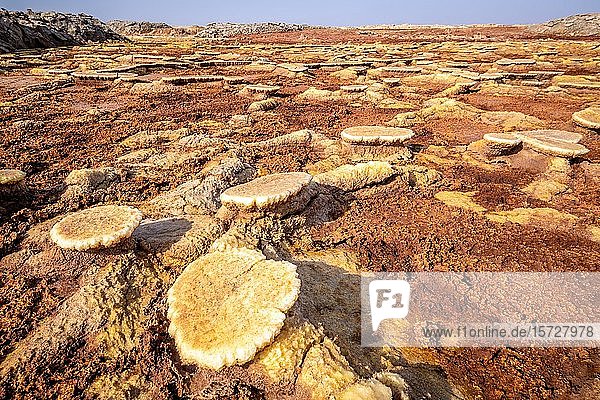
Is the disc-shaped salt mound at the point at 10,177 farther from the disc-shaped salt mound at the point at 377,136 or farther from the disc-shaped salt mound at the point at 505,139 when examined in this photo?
the disc-shaped salt mound at the point at 505,139

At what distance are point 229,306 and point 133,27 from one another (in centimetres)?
6083

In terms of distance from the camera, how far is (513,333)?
267 cm

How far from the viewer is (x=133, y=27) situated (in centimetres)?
5262

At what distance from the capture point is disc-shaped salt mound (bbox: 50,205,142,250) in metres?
2.58

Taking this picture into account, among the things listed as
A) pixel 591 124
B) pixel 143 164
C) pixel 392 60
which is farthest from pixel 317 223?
pixel 392 60

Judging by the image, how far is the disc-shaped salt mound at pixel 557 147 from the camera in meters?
4.91

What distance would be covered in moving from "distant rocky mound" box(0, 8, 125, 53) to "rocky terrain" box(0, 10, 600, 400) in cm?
1989

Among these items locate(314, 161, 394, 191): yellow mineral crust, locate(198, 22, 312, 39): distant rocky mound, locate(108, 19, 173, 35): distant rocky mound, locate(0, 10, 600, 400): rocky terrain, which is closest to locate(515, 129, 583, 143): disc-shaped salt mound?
locate(0, 10, 600, 400): rocky terrain

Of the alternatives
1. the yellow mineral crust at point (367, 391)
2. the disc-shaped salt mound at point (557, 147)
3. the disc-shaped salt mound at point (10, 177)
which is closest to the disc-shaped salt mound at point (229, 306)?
the yellow mineral crust at point (367, 391)

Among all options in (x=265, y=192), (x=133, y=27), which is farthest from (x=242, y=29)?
(x=265, y=192)

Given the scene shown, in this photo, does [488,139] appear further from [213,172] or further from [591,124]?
[213,172]

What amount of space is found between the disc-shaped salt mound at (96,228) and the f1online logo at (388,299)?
1883 millimetres

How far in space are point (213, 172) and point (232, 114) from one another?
4.18 metres

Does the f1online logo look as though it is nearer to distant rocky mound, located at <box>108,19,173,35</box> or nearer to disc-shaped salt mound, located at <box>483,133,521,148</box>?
disc-shaped salt mound, located at <box>483,133,521,148</box>
